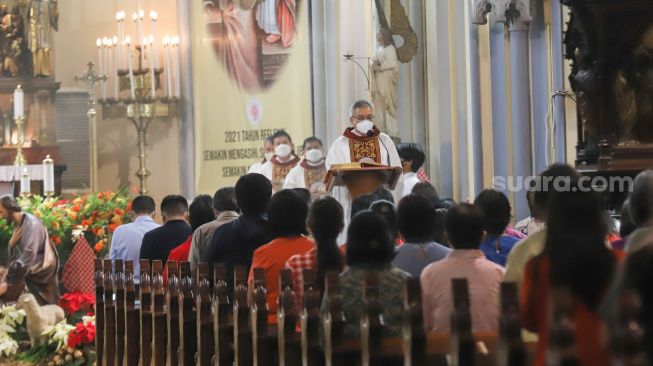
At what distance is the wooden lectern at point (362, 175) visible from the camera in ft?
28.6

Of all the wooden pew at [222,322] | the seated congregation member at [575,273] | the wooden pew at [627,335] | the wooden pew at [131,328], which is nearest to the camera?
the wooden pew at [627,335]

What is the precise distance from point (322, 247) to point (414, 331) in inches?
52.0

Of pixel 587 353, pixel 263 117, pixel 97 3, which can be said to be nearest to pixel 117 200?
pixel 263 117

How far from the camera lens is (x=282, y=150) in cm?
1354

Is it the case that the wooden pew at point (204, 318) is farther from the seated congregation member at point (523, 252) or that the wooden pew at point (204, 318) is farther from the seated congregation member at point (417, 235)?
the seated congregation member at point (523, 252)

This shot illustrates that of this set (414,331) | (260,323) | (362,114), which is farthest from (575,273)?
(362,114)

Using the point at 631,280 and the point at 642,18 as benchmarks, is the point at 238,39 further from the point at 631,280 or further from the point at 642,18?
the point at 631,280

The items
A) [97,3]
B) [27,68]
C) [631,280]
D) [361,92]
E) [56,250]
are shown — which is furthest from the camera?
[97,3]

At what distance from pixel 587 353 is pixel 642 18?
5816 millimetres

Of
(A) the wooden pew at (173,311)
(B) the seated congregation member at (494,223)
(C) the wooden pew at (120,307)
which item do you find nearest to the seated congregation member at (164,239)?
(C) the wooden pew at (120,307)

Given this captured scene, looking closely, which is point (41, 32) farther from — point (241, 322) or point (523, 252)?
point (523, 252)

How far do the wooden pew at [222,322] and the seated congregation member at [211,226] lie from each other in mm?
1115

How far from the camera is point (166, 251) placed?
841cm

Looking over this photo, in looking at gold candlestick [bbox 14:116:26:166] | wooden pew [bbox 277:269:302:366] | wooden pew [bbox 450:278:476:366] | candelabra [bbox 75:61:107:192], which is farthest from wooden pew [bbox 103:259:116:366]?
candelabra [bbox 75:61:107:192]
